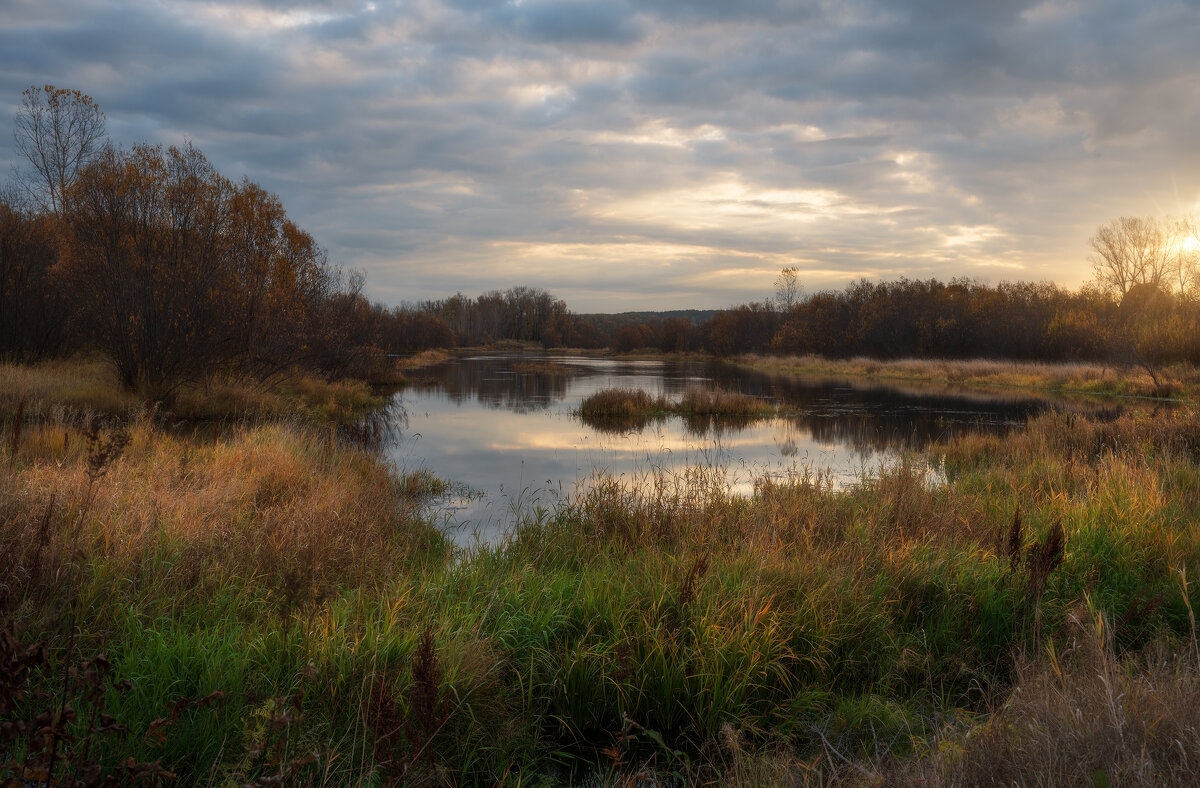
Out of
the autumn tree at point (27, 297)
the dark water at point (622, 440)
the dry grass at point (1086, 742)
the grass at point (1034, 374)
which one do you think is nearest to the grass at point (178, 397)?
the autumn tree at point (27, 297)

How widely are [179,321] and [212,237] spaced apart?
92.5 inches

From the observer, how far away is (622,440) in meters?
15.8

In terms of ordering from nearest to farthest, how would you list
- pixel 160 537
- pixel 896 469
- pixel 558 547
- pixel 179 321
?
1. pixel 160 537
2. pixel 558 547
3. pixel 896 469
4. pixel 179 321

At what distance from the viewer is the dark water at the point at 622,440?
1002 cm

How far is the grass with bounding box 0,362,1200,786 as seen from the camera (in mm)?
2627

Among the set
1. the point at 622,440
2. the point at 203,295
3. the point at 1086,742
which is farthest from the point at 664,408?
the point at 1086,742

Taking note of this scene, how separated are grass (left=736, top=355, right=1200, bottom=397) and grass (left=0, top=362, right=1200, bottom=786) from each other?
1010 inches

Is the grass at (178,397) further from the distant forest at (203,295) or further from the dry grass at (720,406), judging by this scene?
the dry grass at (720,406)

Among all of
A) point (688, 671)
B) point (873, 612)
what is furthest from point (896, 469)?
point (688, 671)

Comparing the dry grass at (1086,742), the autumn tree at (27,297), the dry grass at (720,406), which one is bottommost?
the dry grass at (720,406)

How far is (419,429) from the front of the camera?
17656mm

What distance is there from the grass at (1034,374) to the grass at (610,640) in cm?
2566

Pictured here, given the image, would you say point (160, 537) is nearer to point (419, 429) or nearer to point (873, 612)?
point (873, 612)

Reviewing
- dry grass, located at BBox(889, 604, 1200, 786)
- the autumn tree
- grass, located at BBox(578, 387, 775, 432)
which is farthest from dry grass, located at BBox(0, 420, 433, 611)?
the autumn tree
